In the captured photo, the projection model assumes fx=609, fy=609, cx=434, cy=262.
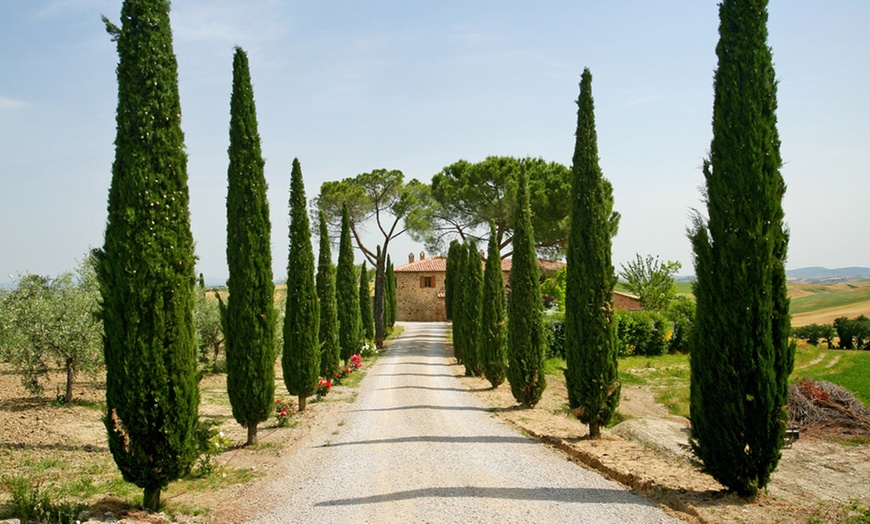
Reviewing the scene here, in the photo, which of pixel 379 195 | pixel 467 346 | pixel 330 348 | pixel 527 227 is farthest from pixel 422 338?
pixel 527 227

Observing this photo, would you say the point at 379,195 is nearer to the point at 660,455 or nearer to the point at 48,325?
the point at 48,325

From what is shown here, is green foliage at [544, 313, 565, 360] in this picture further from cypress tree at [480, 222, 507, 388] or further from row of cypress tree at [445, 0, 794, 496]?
row of cypress tree at [445, 0, 794, 496]

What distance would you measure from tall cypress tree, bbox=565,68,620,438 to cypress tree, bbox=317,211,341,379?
962 cm

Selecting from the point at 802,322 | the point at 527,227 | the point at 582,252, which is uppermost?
the point at 527,227

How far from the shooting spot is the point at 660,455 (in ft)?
30.6

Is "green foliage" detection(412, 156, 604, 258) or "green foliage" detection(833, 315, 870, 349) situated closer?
"green foliage" detection(412, 156, 604, 258)

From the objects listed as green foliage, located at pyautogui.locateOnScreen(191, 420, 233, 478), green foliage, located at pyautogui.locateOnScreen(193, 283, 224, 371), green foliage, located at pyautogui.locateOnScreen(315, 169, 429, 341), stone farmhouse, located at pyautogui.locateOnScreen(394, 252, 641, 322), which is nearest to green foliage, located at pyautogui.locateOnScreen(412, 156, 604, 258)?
green foliage, located at pyautogui.locateOnScreen(315, 169, 429, 341)

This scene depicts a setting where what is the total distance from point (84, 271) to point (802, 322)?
46.2 m

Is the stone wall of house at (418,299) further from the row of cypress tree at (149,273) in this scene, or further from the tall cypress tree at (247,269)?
the row of cypress tree at (149,273)

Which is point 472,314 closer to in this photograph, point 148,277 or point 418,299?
point 148,277

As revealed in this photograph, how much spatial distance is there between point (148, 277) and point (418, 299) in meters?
52.2

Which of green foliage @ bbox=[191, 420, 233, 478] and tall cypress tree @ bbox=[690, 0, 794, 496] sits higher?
tall cypress tree @ bbox=[690, 0, 794, 496]

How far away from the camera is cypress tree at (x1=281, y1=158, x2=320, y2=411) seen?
1448 cm

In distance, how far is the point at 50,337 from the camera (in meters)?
13.5
